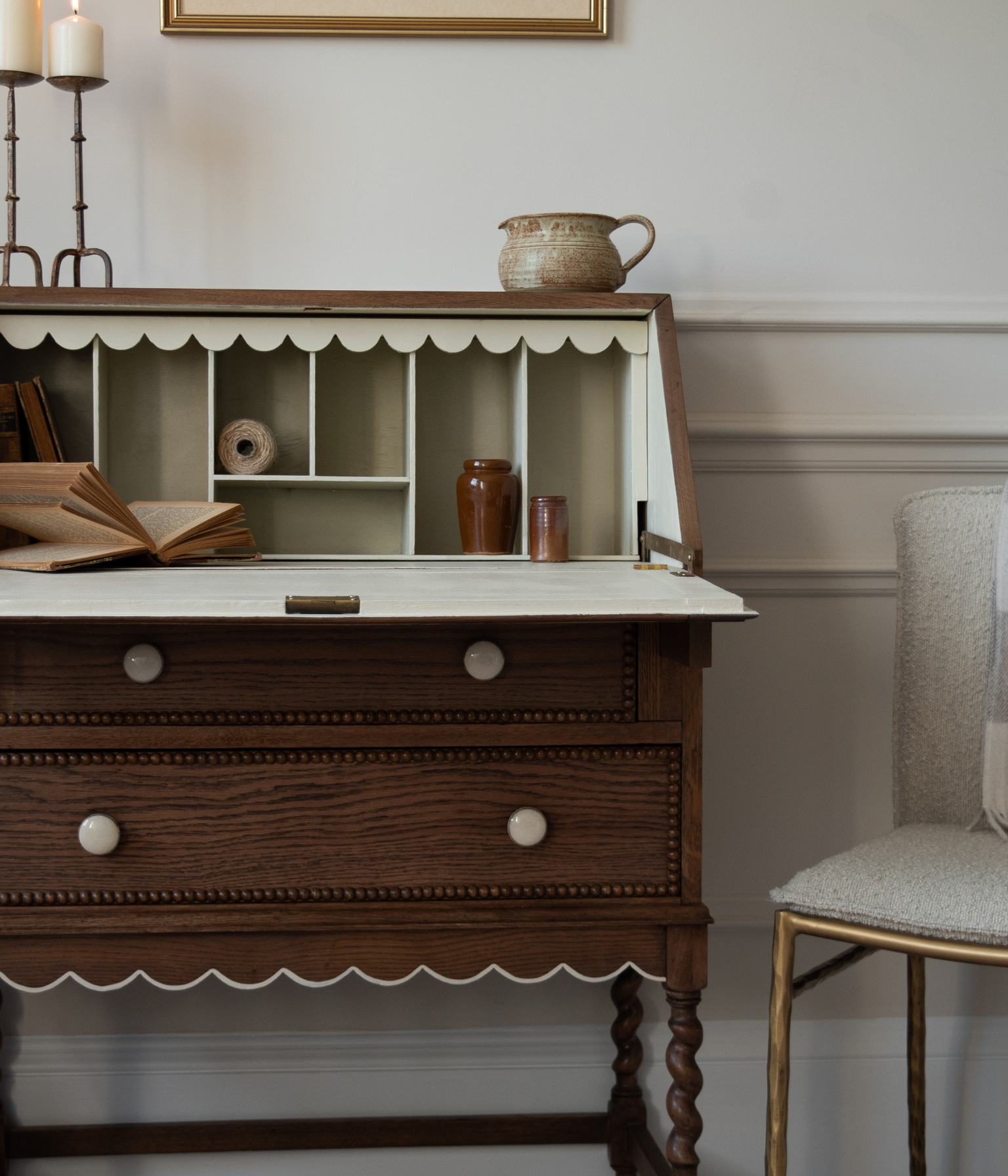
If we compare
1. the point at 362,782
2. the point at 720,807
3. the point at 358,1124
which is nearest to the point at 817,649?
the point at 720,807

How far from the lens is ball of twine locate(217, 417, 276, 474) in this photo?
1340mm

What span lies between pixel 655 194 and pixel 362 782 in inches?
39.9

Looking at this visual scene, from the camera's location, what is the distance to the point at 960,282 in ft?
5.03

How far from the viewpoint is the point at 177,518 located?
1.17m

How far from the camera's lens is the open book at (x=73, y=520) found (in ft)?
3.47

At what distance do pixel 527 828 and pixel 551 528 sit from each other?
43cm

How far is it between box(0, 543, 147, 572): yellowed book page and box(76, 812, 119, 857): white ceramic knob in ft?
0.85

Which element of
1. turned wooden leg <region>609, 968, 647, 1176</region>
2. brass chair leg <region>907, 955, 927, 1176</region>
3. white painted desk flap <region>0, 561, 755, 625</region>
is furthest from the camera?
turned wooden leg <region>609, 968, 647, 1176</region>

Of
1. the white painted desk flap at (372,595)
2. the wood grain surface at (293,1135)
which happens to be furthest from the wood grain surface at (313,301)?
the wood grain surface at (293,1135)

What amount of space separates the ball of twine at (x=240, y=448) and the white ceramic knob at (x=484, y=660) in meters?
0.54

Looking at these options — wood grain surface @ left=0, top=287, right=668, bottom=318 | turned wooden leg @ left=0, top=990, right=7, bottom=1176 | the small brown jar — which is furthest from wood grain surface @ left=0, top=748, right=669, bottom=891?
turned wooden leg @ left=0, top=990, right=7, bottom=1176

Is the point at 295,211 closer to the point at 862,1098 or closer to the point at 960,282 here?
the point at 960,282

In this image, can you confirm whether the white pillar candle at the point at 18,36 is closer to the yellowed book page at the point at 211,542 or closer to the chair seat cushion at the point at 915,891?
the yellowed book page at the point at 211,542

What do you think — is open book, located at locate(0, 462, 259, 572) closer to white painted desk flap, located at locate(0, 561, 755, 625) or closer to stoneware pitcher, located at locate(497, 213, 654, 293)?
white painted desk flap, located at locate(0, 561, 755, 625)
